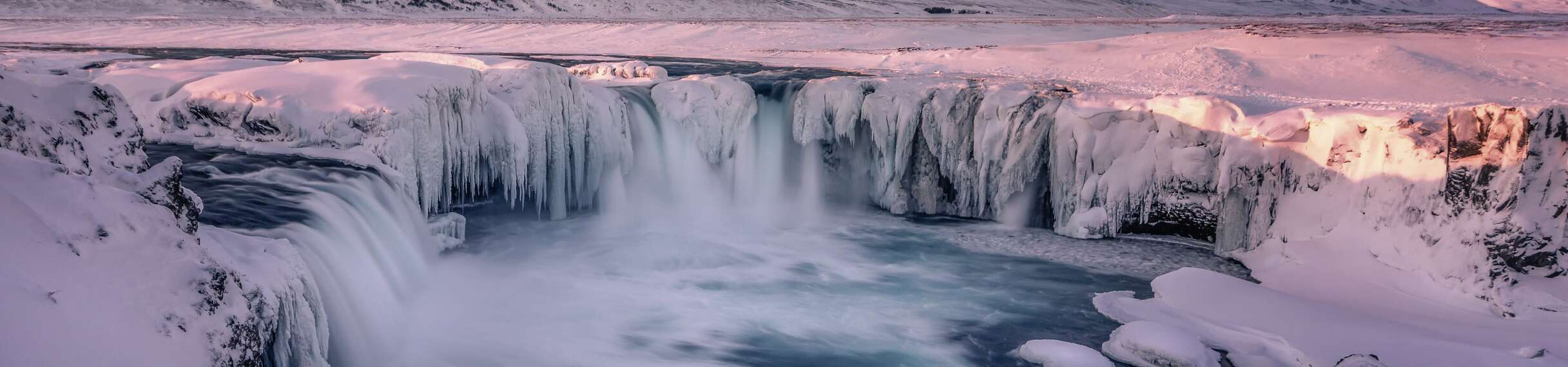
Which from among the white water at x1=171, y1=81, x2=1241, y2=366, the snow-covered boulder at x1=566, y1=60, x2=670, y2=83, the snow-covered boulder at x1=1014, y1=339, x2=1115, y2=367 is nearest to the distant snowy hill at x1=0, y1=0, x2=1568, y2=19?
the snow-covered boulder at x1=566, y1=60, x2=670, y2=83

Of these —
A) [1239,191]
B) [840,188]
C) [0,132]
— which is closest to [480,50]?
[840,188]

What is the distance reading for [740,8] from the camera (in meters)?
34.3

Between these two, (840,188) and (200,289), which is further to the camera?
(840,188)

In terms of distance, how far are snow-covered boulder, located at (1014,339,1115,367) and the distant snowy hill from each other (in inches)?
966

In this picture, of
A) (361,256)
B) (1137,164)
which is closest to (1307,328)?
(1137,164)

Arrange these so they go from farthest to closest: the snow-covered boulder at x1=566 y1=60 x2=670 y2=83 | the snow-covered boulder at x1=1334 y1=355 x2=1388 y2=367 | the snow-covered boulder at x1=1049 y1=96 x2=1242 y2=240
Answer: the snow-covered boulder at x1=566 y1=60 x2=670 y2=83, the snow-covered boulder at x1=1049 y1=96 x2=1242 y2=240, the snow-covered boulder at x1=1334 y1=355 x2=1388 y2=367

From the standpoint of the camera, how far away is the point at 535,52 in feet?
63.3

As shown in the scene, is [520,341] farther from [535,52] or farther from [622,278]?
[535,52]

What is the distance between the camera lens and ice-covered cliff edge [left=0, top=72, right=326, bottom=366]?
3.42 metres

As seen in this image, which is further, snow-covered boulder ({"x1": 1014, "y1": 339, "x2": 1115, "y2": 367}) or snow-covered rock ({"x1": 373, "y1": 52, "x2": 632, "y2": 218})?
snow-covered rock ({"x1": 373, "y1": 52, "x2": 632, "y2": 218})

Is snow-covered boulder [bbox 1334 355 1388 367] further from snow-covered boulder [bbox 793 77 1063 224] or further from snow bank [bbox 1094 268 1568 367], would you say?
snow-covered boulder [bbox 793 77 1063 224]

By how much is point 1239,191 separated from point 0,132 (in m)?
9.14

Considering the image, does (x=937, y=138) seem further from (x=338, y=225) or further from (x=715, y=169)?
(x=338, y=225)

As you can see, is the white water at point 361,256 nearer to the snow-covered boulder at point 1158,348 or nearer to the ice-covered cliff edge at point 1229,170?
the snow-covered boulder at point 1158,348
